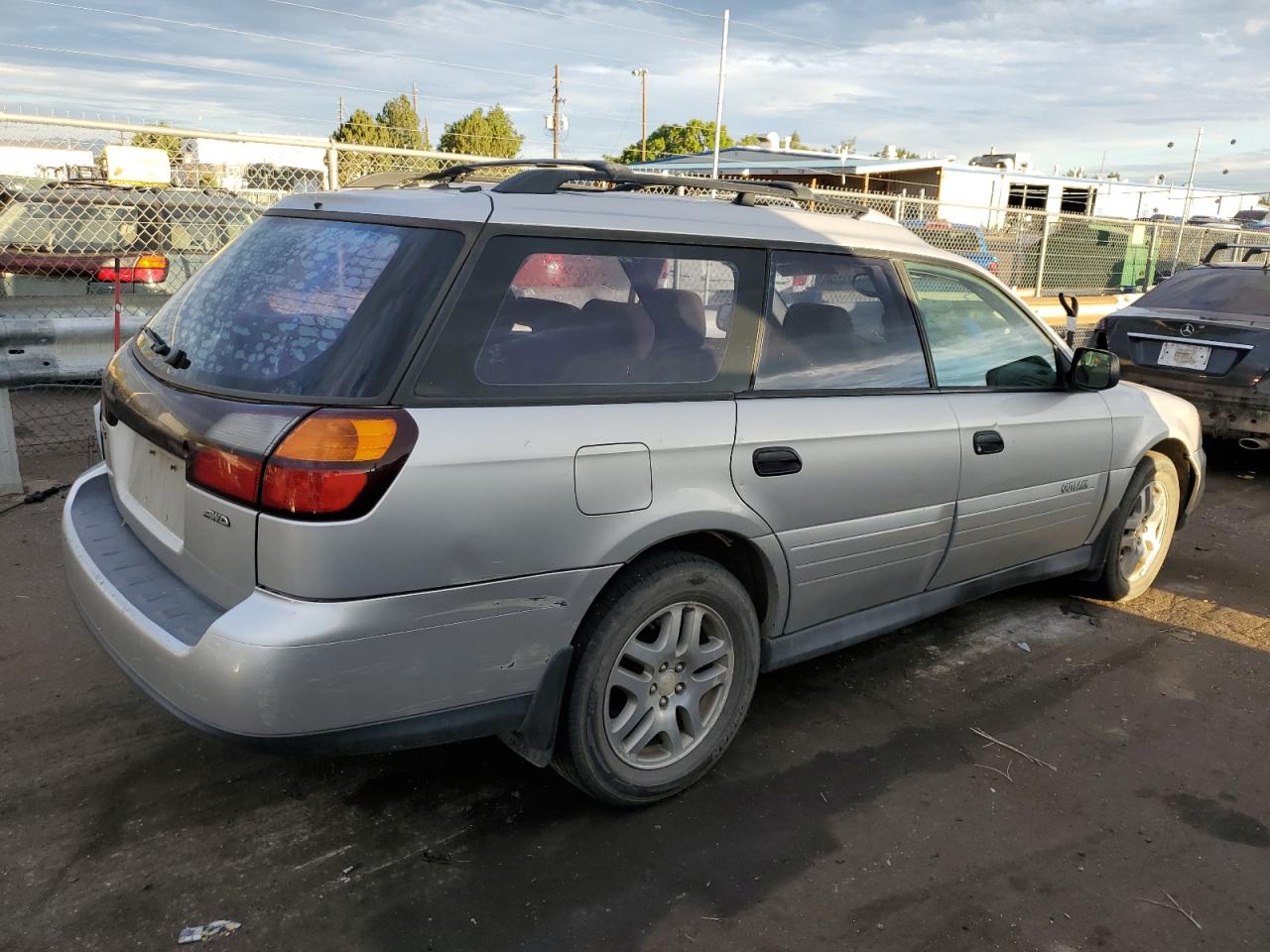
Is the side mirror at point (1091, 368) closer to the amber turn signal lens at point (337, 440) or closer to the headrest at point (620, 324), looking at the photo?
the headrest at point (620, 324)

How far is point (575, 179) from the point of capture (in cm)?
293

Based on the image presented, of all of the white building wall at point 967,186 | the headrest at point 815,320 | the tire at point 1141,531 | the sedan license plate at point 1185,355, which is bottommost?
the tire at point 1141,531

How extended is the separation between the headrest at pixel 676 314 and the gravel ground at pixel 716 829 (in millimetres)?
1431

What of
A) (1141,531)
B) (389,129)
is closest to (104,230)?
(1141,531)

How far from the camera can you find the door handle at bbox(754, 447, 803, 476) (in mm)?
2916

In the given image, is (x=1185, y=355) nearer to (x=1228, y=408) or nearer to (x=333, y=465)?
(x=1228, y=408)

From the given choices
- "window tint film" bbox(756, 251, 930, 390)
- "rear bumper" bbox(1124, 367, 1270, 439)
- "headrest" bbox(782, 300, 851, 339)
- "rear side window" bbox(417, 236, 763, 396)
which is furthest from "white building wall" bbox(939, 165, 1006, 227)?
"rear side window" bbox(417, 236, 763, 396)

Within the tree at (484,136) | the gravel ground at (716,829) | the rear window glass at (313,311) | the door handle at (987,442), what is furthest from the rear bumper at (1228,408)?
the tree at (484,136)

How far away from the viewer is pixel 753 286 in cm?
307

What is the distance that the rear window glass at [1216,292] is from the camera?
7.33 m

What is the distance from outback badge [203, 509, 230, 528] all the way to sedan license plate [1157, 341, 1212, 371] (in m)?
7.10

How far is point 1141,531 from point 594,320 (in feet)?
11.0

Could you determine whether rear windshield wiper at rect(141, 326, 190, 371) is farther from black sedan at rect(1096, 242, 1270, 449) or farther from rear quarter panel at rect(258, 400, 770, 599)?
black sedan at rect(1096, 242, 1270, 449)

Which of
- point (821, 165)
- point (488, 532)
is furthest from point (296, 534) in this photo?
point (821, 165)
